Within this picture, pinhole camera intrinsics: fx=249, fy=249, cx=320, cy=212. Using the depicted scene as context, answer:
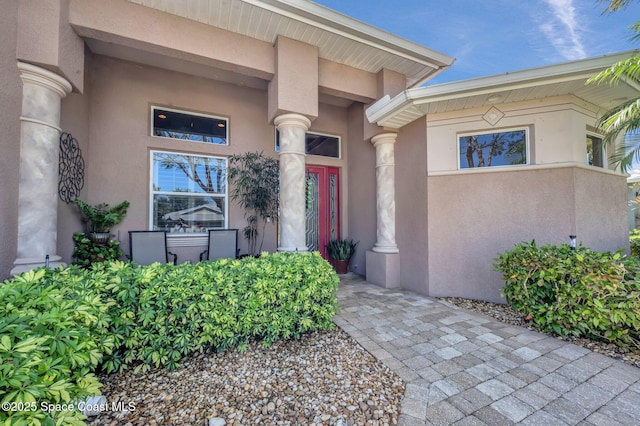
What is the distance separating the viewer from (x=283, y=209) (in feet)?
14.0

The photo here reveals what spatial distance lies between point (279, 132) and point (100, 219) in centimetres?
320

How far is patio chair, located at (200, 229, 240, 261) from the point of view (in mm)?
4836

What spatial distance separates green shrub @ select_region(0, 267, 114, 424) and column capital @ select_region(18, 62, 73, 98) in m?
2.52

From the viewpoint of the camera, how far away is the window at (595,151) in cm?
422

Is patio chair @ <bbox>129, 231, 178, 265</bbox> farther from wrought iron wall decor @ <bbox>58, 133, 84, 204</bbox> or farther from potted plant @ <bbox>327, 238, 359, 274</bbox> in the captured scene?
potted plant @ <bbox>327, 238, 359, 274</bbox>

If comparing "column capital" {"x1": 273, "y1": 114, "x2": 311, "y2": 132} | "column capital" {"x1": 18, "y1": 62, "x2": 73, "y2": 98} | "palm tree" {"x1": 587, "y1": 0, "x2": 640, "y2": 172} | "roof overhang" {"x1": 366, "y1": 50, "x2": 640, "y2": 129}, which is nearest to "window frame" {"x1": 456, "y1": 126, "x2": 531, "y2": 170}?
"roof overhang" {"x1": 366, "y1": 50, "x2": 640, "y2": 129}

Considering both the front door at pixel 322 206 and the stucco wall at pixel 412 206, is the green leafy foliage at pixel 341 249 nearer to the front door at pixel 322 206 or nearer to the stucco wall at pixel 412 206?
the front door at pixel 322 206

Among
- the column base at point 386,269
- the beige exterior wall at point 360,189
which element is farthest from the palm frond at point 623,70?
the column base at point 386,269

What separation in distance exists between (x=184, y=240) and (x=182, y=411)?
3611 millimetres

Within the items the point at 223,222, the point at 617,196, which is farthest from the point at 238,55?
the point at 617,196

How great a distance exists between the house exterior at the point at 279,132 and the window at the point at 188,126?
3 centimetres

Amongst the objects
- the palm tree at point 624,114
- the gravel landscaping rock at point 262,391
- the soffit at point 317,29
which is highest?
the soffit at point 317,29

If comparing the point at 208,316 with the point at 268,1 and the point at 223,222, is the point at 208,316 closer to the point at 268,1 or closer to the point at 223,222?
the point at 223,222

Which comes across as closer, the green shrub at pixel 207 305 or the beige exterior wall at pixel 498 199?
the green shrub at pixel 207 305
